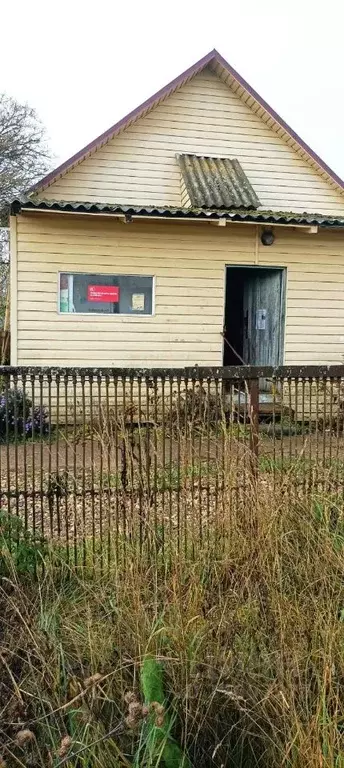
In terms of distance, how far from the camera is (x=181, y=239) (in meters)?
8.96

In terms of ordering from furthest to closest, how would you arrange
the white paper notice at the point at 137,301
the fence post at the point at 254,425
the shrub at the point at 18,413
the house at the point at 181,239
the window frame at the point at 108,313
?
the white paper notice at the point at 137,301 < the window frame at the point at 108,313 < the house at the point at 181,239 < the fence post at the point at 254,425 < the shrub at the point at 18,413

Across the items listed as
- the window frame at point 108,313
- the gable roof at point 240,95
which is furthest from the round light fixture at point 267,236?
the gable roof at point 240,95

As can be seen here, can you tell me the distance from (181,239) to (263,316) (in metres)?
2.42

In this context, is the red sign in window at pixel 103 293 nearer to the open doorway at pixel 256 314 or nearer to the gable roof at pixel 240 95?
the gable roof at pixel 240 95

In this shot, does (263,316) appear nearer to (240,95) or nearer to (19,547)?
(240,95)

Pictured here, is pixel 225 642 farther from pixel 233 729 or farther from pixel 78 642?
pixel 78 642

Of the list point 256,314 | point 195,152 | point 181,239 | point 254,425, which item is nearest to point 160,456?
point 254,425

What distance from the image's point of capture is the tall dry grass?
198cm

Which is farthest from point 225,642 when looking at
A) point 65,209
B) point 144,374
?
point 65,209

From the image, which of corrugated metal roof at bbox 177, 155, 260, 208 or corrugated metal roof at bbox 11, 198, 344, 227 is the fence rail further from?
corrugated metal roof at bbox 177, 155, 260, 208

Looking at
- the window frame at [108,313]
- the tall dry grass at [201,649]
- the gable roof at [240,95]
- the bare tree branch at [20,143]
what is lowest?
the tall dry grass at [201,649]

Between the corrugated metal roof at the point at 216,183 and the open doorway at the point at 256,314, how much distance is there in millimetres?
1184

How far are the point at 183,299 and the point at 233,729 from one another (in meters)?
7.47

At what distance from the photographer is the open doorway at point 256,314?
31.8ft
